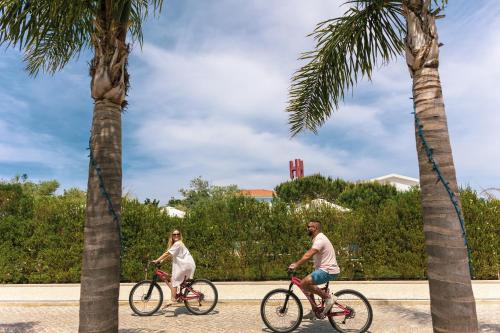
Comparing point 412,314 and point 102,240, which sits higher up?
point 102,240

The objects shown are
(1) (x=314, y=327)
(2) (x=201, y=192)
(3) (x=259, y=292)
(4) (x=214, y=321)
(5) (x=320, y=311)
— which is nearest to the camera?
(5) (x=320, y=311)

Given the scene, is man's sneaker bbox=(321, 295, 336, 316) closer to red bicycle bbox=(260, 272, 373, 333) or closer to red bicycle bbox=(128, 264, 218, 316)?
red bicycle bbox=(260, 272, 373, 333)

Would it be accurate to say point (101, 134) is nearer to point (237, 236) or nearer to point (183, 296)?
point (183, 296)

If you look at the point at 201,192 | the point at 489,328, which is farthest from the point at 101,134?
the point at 201,192

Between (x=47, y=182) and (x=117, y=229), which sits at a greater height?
(x=47, y=182)

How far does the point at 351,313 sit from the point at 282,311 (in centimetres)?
118

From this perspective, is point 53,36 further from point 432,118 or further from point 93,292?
point 432,118

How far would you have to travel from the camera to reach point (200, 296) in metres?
8.31

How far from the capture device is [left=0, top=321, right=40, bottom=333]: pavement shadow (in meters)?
7.09

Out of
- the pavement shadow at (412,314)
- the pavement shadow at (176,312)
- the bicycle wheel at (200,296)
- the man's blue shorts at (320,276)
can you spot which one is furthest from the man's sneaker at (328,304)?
the pavement shadow at (176,312)

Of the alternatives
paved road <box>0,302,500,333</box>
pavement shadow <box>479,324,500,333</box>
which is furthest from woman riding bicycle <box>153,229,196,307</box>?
pavement shadow <box>479,324,500,333</box>

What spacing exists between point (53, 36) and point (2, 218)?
33.3 feet

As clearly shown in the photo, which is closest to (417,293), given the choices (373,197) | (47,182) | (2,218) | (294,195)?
(2,218)

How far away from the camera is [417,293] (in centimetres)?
993
